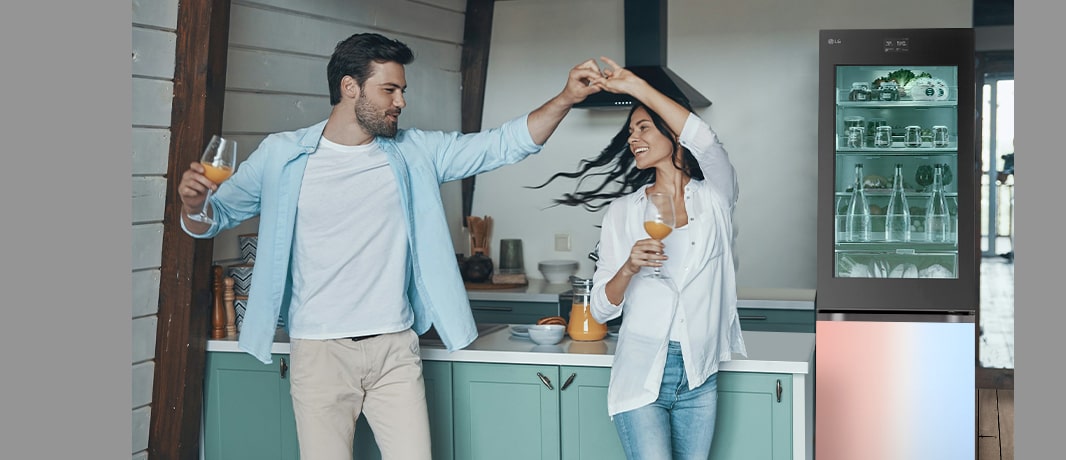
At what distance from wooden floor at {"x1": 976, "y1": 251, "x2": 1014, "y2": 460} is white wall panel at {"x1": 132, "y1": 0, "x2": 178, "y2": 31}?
399 cm

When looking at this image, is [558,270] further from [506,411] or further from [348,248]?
[348,248]

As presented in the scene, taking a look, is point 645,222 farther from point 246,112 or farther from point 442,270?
point 246,112

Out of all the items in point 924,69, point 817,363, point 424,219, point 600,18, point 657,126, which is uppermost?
point 600,18

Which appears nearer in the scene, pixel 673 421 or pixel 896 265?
pixel 673 421

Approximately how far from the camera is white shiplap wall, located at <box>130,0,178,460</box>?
3115 millimetres

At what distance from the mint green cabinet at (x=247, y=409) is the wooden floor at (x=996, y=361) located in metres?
3.26

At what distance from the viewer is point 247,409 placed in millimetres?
3494

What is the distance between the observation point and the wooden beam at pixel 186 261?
3.21 m

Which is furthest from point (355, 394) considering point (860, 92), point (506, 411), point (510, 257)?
point (510, 257)

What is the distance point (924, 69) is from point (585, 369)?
2142 millimetres

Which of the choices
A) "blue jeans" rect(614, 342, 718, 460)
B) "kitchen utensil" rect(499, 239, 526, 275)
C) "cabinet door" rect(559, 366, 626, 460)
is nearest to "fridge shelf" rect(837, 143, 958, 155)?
"cabinet door" rect(559, 366, 626, 460)

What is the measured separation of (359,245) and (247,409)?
1.00 metres

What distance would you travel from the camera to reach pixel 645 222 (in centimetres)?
250

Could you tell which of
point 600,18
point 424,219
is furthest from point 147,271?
Result: point 600,18
